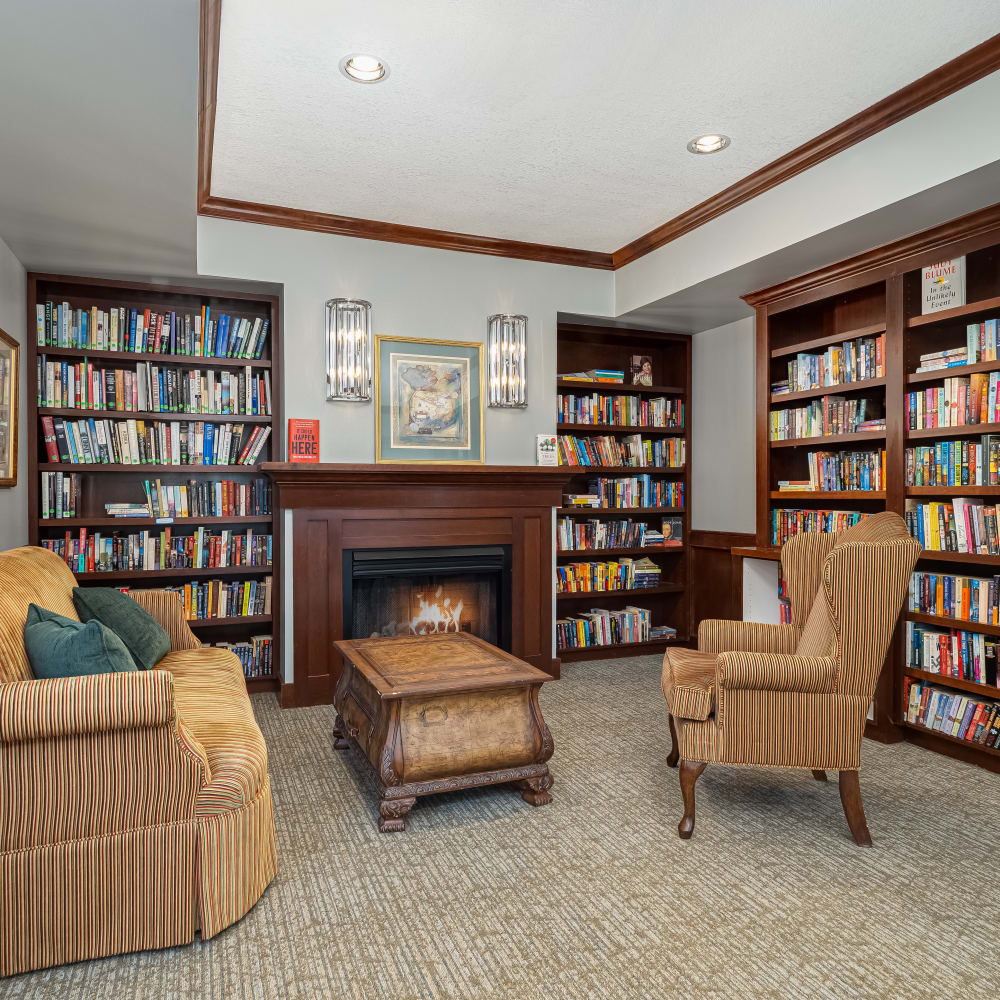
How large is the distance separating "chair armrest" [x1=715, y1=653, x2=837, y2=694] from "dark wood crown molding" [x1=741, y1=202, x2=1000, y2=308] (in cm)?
199

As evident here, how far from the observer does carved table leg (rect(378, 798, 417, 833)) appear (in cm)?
261

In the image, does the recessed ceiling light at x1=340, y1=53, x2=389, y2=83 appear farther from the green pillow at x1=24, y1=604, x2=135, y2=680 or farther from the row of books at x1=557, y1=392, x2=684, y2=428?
the row of books at x1=557, y1=392, x2=684, y2=428

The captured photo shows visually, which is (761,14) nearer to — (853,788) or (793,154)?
(793,154)

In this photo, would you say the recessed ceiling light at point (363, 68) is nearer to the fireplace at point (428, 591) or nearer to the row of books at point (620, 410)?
the fireplace at point (428, 591)

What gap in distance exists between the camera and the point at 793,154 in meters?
3.47

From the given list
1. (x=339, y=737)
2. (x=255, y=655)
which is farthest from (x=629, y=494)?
(x=339, y=737)

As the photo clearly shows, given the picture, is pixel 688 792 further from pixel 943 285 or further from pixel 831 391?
pixel 943 285

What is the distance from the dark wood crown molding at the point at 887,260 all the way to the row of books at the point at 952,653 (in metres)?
1.69

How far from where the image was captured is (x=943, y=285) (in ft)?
11.1

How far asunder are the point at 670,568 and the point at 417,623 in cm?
216

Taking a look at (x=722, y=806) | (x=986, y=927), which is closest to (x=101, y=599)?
(x=722, y=806)

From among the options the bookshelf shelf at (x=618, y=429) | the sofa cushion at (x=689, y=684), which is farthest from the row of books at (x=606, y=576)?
the sofa cushion at (x=689, y=684)

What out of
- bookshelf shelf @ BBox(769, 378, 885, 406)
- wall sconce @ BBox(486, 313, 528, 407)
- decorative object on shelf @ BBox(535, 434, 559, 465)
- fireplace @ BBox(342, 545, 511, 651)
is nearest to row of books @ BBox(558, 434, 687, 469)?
decorative object on shelf @ BBox(535, 434, 559, 465)

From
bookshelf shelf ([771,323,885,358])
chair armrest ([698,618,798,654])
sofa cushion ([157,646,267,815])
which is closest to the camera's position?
sofa cushion ([157,646,267,815])
